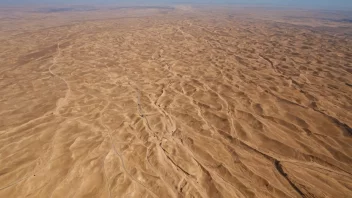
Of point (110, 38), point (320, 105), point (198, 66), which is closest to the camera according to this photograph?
point (320, 105)

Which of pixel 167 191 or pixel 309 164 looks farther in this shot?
pixel 309 164

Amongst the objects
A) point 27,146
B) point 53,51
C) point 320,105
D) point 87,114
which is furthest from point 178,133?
point 53,51

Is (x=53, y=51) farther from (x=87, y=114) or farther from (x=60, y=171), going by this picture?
(x=60, y=171)

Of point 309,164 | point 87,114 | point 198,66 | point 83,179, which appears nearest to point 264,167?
point 309,164

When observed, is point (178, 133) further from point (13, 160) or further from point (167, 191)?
point (13, 160)

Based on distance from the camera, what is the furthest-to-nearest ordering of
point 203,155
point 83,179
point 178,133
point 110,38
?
→ 1. point 110,38
2. point 178,133
3. point 203,155
4. point 83,179

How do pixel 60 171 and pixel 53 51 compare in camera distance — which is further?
pixel 53 51
